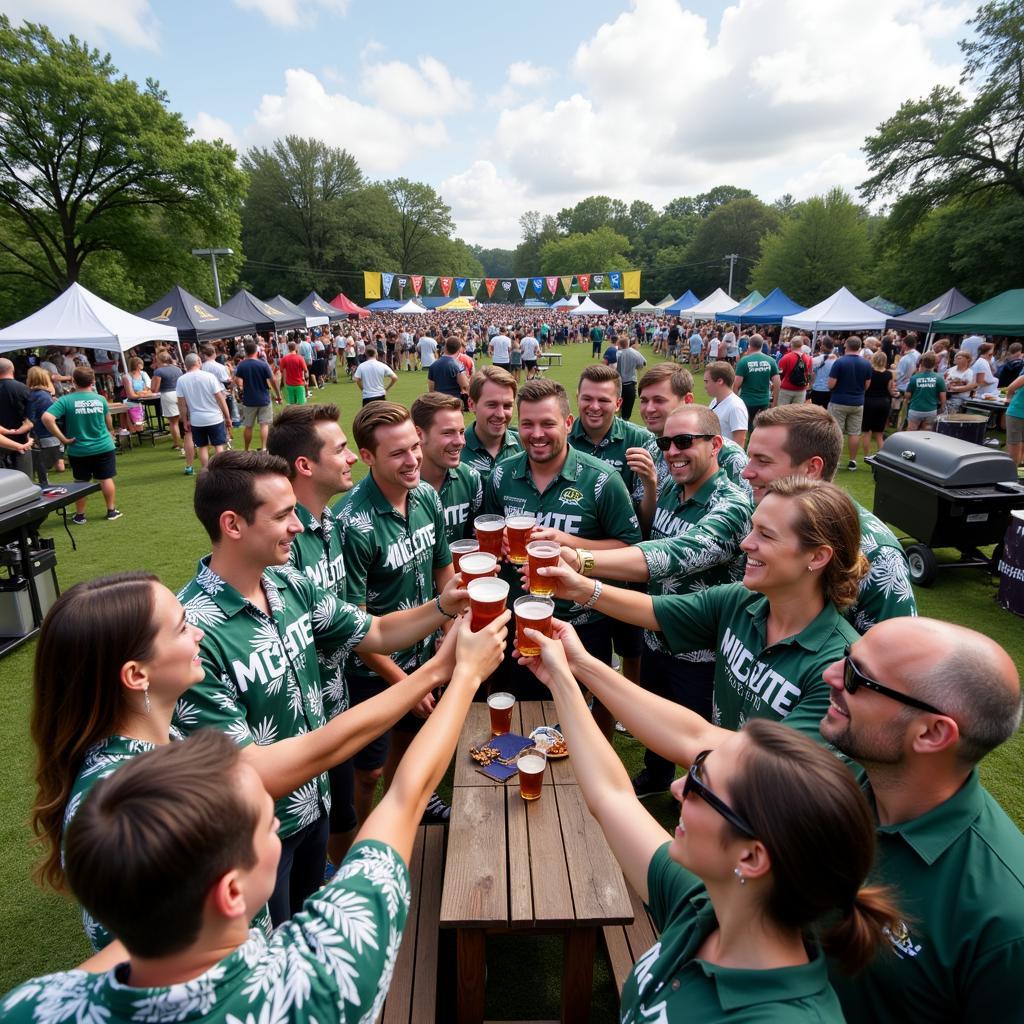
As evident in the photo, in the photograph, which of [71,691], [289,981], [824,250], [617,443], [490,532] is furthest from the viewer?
[824,250]

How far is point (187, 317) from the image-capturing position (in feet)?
53.1

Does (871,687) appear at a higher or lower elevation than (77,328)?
lower

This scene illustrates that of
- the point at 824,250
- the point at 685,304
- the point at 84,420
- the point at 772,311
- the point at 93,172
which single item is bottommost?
the point at 84,420

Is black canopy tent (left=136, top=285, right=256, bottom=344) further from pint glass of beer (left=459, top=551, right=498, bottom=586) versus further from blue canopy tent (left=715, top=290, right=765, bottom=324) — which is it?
blue canopy tent (left=715, top=290, right=765, bottom=324)

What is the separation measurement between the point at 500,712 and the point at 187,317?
1670 centimetres

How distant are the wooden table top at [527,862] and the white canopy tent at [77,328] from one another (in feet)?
43.7

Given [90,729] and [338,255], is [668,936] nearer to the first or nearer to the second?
[90,729]

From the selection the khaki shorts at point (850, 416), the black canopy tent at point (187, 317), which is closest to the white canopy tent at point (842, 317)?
the khaki shorts at point (850, 416)

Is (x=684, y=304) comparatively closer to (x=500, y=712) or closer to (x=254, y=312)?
(x=254, y=312)

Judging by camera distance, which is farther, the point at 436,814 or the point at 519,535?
the point at 436,814

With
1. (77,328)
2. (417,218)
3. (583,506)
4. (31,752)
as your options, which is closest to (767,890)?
(583,506)

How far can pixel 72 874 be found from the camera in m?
1.06

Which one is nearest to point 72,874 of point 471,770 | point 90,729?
point 90,729

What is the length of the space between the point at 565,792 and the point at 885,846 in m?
1.51
